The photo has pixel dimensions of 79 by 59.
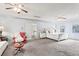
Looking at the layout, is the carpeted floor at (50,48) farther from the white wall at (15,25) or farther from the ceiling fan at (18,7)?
the ceiling fan at (18,7)

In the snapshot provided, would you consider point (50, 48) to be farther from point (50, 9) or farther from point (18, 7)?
point (18, 7)

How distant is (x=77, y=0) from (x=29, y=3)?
101 centimetres

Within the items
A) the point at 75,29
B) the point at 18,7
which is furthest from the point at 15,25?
the point at 75,29

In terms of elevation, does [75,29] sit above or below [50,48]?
above

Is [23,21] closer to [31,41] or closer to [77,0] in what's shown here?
[31,41]

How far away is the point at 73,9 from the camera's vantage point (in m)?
2.05

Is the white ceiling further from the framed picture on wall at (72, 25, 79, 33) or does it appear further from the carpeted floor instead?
the carpeted floor

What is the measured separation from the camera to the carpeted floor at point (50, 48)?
2076mm

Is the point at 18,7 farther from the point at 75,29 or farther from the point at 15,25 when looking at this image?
the point at 75,29

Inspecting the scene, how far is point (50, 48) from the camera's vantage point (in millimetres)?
2105

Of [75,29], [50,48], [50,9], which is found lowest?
[50,48]

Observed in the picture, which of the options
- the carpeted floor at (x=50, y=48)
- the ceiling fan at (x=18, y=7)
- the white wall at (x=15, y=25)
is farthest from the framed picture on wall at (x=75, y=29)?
the ceiling fan at (x=18, y=7)

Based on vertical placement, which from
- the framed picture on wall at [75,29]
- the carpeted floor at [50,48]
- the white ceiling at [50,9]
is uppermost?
the white ceiling at [50,9]

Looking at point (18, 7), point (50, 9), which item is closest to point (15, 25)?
point (18, 7)
